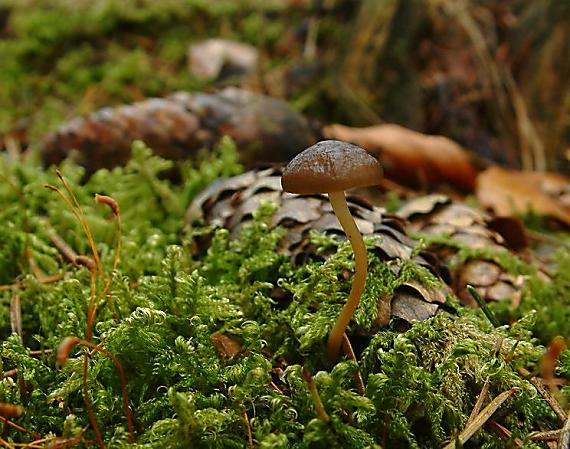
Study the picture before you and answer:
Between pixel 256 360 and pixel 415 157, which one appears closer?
pixel 256 360

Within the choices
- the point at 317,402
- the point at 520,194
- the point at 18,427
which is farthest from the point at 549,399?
the point at 520,194

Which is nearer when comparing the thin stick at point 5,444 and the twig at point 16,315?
the thin stick at point 5,444

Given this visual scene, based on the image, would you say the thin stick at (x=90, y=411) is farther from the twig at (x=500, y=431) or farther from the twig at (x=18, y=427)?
the twig at (x=500, y=431)

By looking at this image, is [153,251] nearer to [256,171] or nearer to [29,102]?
[256,171]

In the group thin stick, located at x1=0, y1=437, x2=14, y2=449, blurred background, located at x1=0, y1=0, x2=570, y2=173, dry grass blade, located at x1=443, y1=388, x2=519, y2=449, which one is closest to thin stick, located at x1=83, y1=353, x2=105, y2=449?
thin stick, located at x1=0, y1=437, x2=14, y2=449

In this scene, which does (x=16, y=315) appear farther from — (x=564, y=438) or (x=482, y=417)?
(x=564, y=438)

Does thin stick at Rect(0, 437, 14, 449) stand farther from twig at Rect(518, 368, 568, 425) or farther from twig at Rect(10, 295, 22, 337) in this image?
twig at Rect(518, 368, 568, 425)

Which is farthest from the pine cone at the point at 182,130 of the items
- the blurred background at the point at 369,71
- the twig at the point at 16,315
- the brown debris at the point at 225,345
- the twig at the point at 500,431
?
the twig at the point at 500,431
